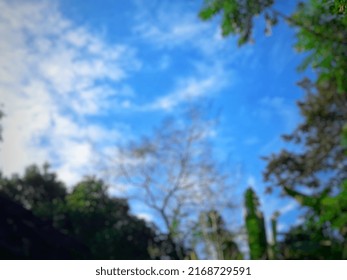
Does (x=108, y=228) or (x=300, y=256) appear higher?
(x=108, y=228)

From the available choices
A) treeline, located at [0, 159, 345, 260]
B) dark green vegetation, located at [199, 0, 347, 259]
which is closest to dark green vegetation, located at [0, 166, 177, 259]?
treeline, located at [0, 159, 345, 260]

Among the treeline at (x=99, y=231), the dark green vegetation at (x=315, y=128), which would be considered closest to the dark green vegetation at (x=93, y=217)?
the treeline at (x=99, y=231)

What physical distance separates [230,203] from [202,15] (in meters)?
16.0

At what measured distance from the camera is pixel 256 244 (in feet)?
38.0

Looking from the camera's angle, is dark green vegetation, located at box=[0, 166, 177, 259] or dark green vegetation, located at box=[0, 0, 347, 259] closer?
dark green vegetation, located at box=[0, 0, 347, 259]

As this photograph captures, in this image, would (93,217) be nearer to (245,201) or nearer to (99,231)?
(99,231)

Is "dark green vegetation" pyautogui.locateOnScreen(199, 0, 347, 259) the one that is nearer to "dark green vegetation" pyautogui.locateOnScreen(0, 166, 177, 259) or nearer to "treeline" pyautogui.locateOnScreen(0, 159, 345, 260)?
"treeline" pyautogui.locateOnScreen(0, 159, 345, 260)

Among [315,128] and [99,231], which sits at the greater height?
[315,128]

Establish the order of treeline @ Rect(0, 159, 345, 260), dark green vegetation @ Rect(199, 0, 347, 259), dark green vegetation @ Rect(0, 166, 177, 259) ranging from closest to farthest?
dark green vegetation @ Rect(199, 0, 347, 259) < treeline @ Rect(0, 159, 345, 260) < dark green vegetation @ Rect(0, 166, 177, 259)

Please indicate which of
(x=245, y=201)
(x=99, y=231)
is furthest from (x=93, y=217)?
(x=245, y=201)

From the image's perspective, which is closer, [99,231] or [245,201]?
[245,201]

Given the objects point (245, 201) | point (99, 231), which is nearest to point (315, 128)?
point (245, 201)
